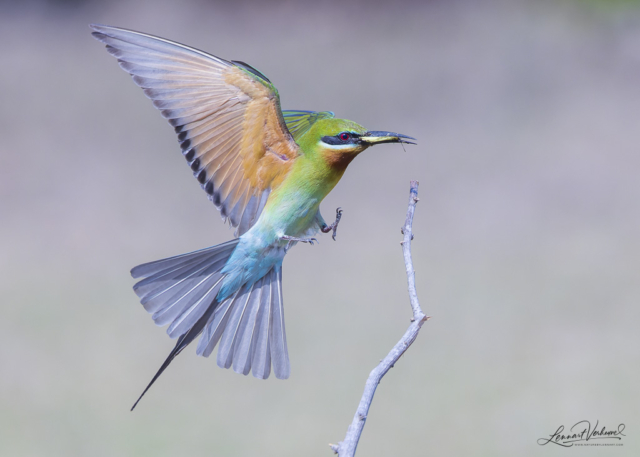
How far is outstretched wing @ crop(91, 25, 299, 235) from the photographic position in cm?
149

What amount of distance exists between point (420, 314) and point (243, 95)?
73 centimetres

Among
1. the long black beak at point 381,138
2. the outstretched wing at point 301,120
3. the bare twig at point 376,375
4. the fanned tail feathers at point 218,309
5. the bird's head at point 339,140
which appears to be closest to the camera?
the bare twig at point 376,375

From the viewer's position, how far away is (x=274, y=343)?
1.75 meters

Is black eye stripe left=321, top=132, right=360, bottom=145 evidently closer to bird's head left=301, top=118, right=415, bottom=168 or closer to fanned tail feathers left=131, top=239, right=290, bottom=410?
bird's head left=301, top=118, right=415, bottom=168

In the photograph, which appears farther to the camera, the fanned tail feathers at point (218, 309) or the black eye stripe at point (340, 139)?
the fanned tail feathers at point (218, 309)

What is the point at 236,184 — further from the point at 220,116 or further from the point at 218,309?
the point at 218,309

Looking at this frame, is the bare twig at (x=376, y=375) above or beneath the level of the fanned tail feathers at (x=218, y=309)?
beneath

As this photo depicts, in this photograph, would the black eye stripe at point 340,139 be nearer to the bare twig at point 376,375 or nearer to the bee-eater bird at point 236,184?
the bee-eater bird at point 236,184

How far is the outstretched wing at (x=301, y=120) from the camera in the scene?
1981mm

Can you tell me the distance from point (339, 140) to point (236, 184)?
0.96 ft

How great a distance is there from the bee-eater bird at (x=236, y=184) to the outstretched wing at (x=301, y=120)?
0.97ft

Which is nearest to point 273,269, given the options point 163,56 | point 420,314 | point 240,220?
point 240,220

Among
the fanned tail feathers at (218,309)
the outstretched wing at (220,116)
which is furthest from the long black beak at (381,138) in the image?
the fanned tail feathers at (218,309)

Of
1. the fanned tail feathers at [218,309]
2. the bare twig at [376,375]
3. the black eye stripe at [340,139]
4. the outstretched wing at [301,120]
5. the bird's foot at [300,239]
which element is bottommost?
the bare twig at [376,375]
